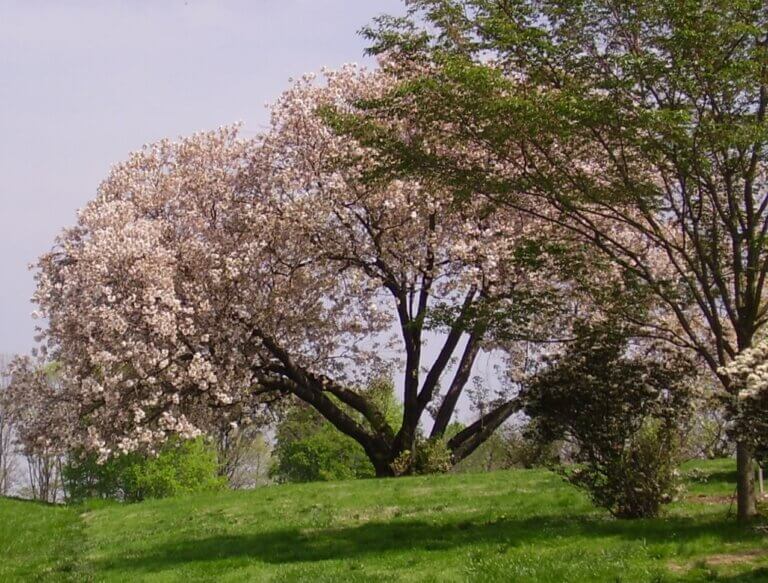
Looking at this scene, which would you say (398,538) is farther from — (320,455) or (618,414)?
(320,455)

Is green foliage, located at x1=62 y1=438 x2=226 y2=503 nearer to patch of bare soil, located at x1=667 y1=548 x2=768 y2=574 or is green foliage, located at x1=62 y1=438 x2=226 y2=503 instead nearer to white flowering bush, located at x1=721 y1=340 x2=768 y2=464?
patch of bare soil, located at x1=667 y1=548 x2=768 y2=574

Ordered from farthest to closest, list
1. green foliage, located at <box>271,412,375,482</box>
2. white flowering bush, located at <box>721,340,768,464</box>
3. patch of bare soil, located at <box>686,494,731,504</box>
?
green foliage, located at <box>271,412,375,482</box> → patch of bare soil, located at <box>686,494,731,504</box> → white flowering bush, located at <box>721,340,768,464</box>

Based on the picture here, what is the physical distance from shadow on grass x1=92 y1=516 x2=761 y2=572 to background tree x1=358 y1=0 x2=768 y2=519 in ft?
5.90

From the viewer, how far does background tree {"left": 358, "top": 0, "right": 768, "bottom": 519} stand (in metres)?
15.1

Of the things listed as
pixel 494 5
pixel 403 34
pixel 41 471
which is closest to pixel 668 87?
pixel 494 5

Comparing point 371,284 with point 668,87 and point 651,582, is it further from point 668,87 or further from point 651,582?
point 651,582

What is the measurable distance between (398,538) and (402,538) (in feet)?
0.33

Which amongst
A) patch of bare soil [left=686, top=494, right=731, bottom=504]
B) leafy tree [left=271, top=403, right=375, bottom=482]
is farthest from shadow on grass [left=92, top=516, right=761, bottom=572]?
leafy tree [left=271, top=403, right=375, bottom=482]

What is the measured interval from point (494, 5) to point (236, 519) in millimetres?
14093

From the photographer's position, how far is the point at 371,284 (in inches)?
1198

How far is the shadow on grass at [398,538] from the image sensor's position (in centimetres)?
1473

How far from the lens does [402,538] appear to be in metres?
17.1

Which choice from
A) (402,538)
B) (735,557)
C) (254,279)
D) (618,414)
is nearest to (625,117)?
(618,414)

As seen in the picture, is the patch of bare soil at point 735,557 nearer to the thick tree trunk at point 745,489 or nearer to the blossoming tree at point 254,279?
the thick tree trunk at point 745,489
